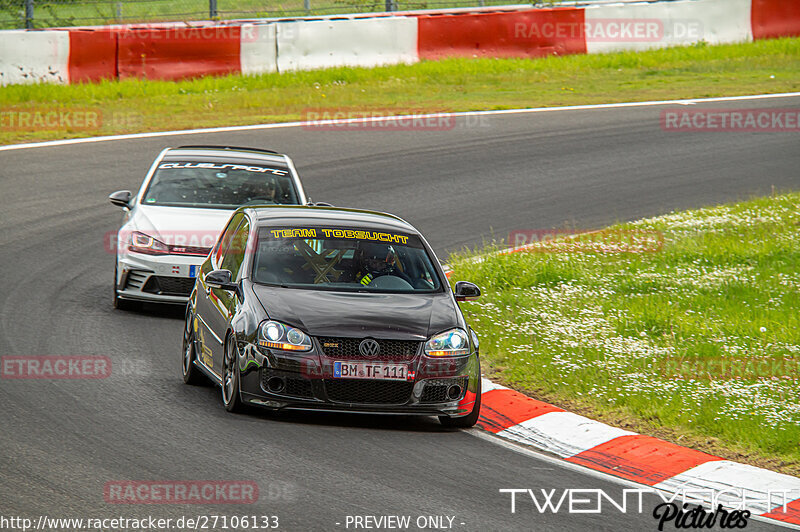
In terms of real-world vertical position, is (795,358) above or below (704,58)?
below

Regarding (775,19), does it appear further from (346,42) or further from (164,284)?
(164,284)

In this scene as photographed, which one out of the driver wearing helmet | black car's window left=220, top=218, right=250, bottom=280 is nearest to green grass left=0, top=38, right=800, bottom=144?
black car's window left=220, top=218, right=250, bottom=280

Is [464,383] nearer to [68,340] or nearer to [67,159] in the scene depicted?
[68,340]

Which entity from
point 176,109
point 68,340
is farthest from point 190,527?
point 176,109

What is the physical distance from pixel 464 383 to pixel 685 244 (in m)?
6.46

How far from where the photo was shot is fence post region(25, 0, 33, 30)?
22531mm

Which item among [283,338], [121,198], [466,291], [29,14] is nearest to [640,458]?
[466,291]

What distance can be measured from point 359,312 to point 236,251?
154cm

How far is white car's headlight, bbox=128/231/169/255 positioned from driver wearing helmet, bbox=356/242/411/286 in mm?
3359

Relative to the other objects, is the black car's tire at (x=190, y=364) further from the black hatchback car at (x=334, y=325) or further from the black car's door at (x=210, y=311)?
the black car's door at (x=210, y=311)

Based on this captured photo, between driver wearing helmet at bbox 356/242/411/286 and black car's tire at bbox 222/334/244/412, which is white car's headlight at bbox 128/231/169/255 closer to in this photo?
driver wearing helmet at bbox 356/242/411/286

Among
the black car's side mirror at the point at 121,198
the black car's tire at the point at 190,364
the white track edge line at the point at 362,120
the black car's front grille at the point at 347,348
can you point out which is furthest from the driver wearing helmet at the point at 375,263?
the white track edge line at the point at 362,120

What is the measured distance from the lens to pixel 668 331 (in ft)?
32.8

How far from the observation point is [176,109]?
861 inches
